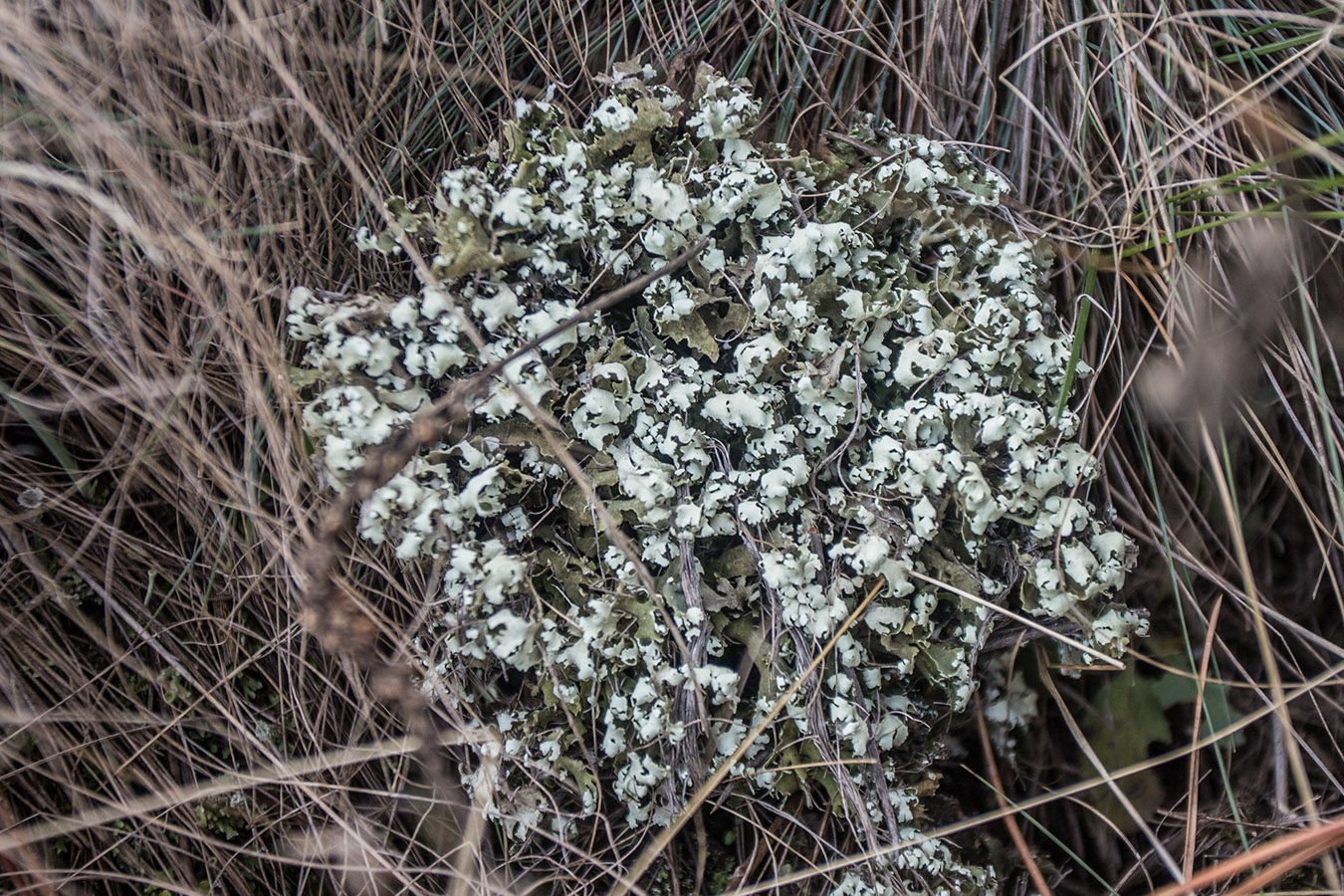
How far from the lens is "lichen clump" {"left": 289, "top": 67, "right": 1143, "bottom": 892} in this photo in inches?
44.3

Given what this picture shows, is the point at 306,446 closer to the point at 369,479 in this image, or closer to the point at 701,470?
the point at 369,479

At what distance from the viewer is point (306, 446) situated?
1.32 meters

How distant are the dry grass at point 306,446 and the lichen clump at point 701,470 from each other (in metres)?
0.16

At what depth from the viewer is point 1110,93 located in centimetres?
141

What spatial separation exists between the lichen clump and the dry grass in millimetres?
163

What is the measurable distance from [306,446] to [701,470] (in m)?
0.64

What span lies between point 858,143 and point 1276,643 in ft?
3.66

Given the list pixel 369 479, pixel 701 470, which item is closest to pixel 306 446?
pixel 369 479

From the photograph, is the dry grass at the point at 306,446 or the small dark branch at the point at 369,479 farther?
the dry grass at the point at 306,446

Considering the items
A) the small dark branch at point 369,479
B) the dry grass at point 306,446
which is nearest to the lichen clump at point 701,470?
the small dark branch at point 369,479

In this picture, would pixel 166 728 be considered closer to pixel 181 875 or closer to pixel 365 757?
pixel 181 875

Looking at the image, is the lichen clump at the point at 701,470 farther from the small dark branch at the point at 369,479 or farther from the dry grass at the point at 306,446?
the dry grass at the point at 306,446

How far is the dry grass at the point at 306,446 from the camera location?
1.29 metres

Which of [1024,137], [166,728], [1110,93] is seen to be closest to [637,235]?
[1024,137]
